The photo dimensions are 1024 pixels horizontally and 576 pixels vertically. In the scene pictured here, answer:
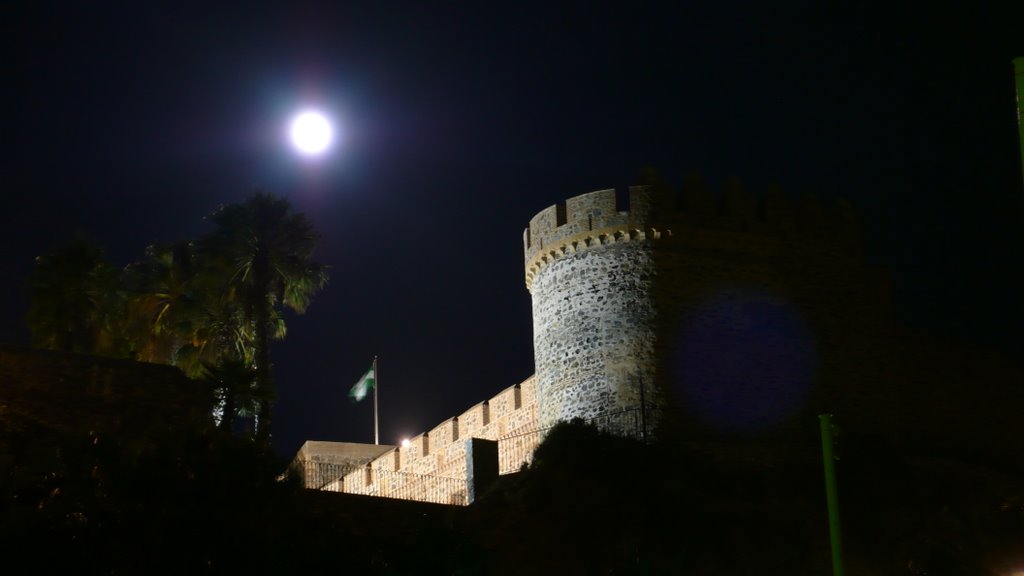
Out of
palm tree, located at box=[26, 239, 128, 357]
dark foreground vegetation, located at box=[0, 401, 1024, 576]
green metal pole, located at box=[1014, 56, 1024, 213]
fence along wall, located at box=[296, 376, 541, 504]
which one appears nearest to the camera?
green metal pole, located at box=[1014, 56, 1024, 213]

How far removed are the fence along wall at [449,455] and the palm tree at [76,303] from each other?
18.4 feet

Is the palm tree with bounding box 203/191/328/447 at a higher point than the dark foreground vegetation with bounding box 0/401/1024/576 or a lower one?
higher

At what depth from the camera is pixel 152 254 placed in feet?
107

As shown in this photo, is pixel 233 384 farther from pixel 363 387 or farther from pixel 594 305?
pixel 363 387

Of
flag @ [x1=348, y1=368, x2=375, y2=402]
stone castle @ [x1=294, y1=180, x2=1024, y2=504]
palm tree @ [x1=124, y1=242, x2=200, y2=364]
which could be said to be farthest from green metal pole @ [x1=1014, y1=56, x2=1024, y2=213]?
flag @ [x1=348, y1=368, x2=375, y2=402]

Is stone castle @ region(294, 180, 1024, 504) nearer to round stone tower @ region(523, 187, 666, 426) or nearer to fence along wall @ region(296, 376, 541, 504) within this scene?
round stone tower @ region(523, 187, 666, 426)

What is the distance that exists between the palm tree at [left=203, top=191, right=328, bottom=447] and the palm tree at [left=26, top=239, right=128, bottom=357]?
2.56 metres

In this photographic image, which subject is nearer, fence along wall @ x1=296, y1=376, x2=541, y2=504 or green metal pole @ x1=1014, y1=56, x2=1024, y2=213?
green metal pole @ x1=1014, y1=56, x2=1024, y2=213

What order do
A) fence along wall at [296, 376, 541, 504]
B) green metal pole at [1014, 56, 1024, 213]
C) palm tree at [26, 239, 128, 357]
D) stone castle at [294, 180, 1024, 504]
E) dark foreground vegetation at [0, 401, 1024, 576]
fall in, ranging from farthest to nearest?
fence along wall at [296, 376, 541, 504], palm tree at [26, 239, 128, 357], stone castle at [294, 180, 1024, 504], dark foreground vegetation at [0, 401, 1024, 576], green metal pole at [1014, 56, 1024, 213]

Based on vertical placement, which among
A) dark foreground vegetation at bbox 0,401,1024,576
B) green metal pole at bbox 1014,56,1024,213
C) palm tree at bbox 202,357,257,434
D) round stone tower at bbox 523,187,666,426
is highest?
round stone tower at bbox 523,187,666,426

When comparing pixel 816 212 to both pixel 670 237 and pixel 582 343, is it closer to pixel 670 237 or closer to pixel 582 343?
pixel 670 237

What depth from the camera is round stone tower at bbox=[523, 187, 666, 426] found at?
1097 inches

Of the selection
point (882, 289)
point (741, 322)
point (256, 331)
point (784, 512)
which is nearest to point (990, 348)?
point (882, 289)

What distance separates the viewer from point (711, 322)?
2848 cm
